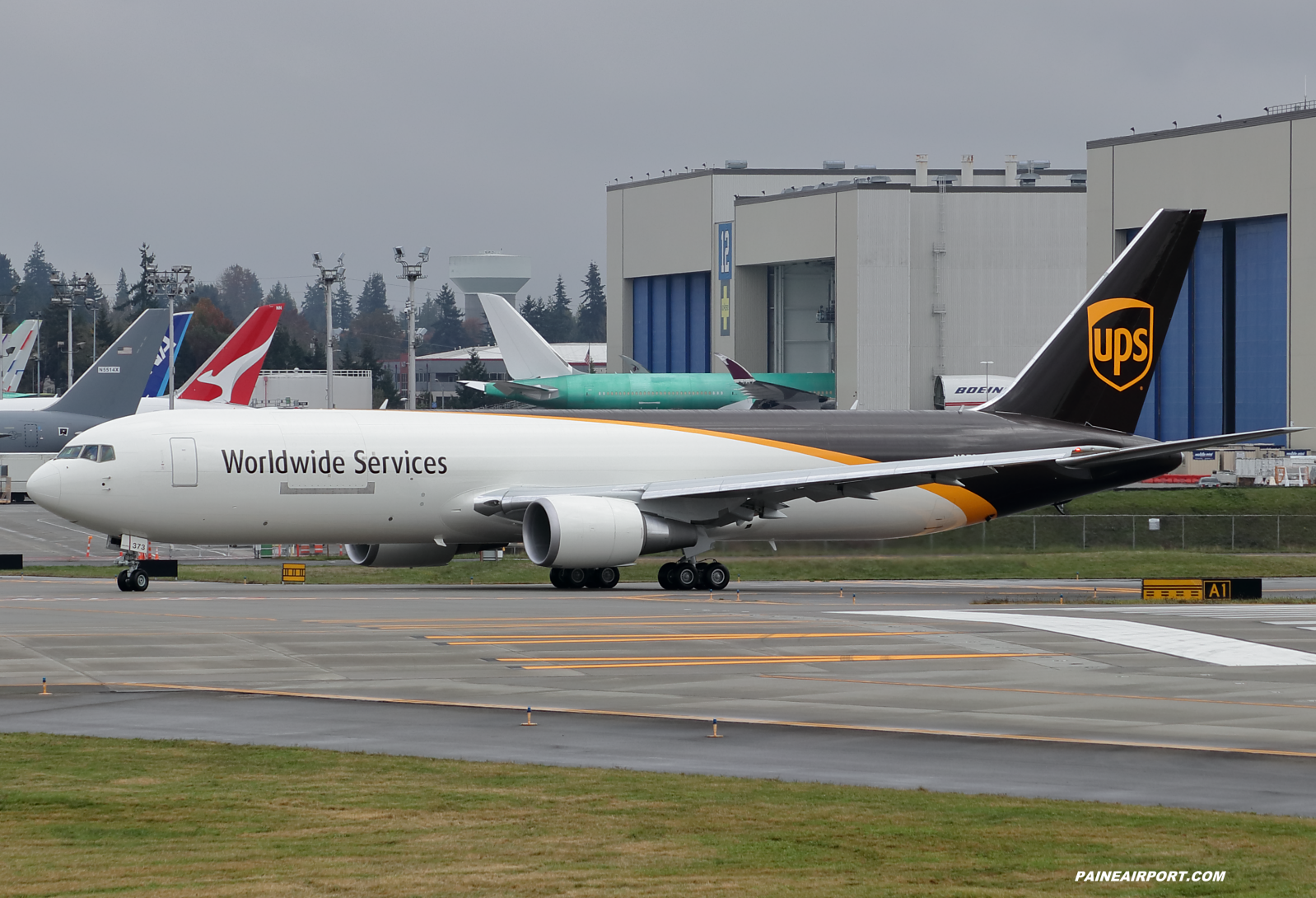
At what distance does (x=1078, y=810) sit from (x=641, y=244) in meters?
144

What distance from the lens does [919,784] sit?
16.5 meters

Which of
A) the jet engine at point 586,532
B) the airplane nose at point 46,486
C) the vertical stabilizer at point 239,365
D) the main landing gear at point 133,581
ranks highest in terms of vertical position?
the vertical stabilizer at point 239,365

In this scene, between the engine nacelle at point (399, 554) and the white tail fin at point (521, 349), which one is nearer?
the engine nacelle at point (399, 554)

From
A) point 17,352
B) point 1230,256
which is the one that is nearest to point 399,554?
point 1230,256

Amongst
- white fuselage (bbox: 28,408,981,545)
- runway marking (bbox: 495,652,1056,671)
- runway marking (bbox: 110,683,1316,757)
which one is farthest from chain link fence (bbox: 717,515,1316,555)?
runway marking (bbox: 110,683,1316,757)

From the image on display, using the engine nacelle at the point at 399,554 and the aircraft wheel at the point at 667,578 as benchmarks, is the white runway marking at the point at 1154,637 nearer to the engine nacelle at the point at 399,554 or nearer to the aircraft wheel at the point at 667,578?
the aircraft wheel at the point at 667,578

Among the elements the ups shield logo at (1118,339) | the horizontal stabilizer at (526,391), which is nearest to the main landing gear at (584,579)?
the ups shield logo at (1118,339)

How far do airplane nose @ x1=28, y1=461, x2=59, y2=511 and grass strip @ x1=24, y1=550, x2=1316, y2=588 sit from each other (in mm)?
8003

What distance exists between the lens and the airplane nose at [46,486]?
131 ft

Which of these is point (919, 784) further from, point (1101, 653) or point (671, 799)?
point (1101, 653)

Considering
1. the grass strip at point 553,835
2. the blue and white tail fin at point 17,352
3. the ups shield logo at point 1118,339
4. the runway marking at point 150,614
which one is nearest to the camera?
the grass strip at point 553,835

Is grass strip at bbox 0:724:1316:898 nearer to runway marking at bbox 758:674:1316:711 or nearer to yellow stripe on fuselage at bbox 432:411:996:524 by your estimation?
runway marking at bbox 758:674:1316:711

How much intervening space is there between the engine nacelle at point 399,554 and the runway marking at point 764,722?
2123cm

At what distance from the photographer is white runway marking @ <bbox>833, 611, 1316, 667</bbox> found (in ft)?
92.2
